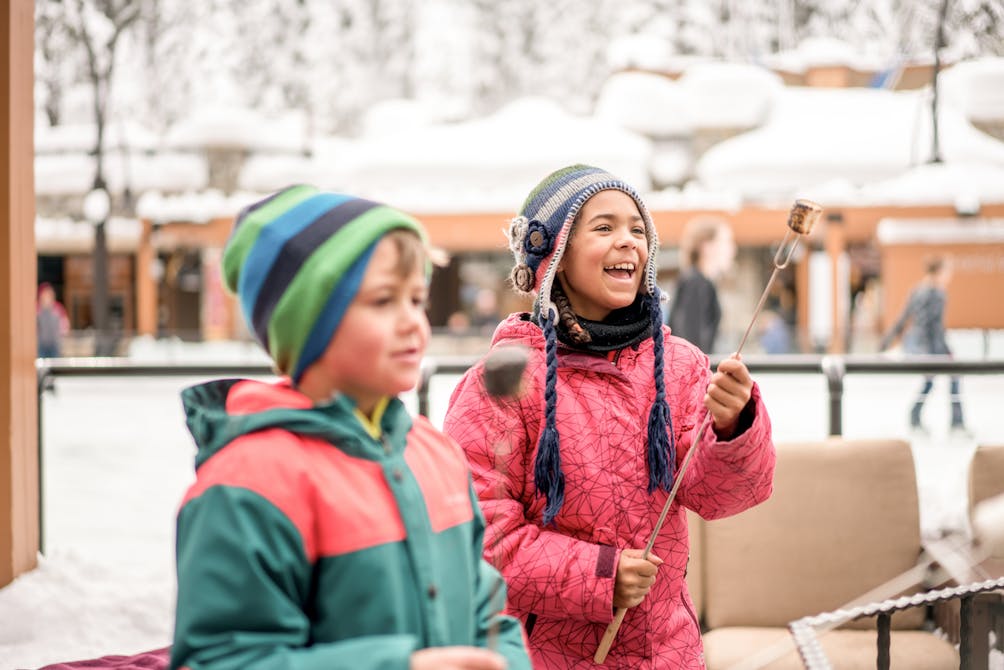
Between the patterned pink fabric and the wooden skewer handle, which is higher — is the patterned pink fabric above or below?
below

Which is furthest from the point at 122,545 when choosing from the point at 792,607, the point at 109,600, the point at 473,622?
the point at 473,622

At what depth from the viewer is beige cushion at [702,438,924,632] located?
2.96 m

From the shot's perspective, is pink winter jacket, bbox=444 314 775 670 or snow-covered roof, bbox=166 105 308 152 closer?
pink winter jacket, bbox=444 314 775 670

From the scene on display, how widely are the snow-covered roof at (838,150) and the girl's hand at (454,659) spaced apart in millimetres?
8975

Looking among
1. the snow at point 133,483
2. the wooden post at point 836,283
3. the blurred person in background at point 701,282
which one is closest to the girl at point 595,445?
the snow at point 133,483

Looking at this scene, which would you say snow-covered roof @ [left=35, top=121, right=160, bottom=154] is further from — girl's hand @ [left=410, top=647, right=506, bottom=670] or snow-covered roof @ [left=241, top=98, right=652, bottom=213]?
girl's hand @ [left=410, top=647, right=506, bottom=670]

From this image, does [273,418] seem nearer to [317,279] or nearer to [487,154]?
[317,279]

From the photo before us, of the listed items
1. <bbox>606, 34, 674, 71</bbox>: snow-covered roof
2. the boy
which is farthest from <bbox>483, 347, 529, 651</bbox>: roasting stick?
<bbox>606, 34, 674, 71</bbox>: snow-covered roof

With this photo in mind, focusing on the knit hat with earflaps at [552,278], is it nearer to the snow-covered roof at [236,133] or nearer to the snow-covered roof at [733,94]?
the snow-covered roof at [733,94]

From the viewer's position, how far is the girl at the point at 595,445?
1.66 meters

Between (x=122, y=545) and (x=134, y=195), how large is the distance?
15.2 meters

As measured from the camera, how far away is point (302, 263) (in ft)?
3.57

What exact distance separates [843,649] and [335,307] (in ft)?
7.08

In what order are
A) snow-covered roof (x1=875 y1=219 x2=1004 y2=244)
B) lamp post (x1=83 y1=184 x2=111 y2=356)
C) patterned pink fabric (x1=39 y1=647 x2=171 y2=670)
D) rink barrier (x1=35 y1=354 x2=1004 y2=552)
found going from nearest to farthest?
1. patterned pink fabric (x1=39 y1=647 x2=171 y2=670)
2. rink barrier (x1=35 y1=354 x2=1004 y2=552)
3. lamp post (x1=83 y1=184 x2=111 y2=356)
4. snow-covered roof (x1=875 y1=219 x2=1004 y2=244)
